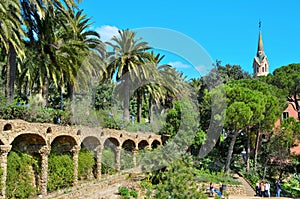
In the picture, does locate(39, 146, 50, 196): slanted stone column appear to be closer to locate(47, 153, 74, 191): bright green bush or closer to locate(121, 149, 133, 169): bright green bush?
locate(47, 153, 74, 191): bright green bush

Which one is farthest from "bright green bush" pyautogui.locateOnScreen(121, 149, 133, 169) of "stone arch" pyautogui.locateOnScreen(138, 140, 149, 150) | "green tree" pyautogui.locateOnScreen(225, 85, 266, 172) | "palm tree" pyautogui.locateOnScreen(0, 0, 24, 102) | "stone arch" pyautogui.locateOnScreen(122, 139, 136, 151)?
"palm tree" pyautogui.locateOnScreen(0, 0, 24, 102)

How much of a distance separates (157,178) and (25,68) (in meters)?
10.4

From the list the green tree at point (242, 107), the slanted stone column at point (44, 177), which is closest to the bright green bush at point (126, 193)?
the slanted stone column at point (44, 177)

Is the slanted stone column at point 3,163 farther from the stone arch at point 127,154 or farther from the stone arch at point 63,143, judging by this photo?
the stone arch at point 127,154

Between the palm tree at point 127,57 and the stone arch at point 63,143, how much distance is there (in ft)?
26.8

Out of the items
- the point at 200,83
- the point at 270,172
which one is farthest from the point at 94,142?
the point at 200,83

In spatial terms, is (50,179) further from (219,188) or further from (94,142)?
(219,188)

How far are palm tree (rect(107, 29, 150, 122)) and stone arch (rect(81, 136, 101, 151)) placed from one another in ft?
20.1

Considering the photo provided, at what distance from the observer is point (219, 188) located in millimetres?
22344

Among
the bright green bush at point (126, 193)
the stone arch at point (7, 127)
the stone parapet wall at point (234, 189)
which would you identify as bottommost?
the stone parapet wall at point (234, 189)

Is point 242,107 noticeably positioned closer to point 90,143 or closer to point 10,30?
point 90,143

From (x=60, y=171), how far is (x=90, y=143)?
3931mm

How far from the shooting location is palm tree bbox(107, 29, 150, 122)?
25.4 m

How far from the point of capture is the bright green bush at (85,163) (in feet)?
64.0
